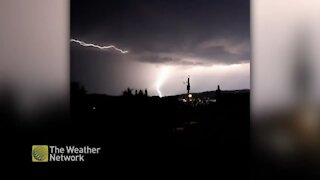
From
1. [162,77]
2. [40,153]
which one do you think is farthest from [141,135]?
[40,153]

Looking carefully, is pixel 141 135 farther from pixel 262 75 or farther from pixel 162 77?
pixel 262 75

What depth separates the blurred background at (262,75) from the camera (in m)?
1.68

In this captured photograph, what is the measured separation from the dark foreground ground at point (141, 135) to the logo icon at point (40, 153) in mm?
23

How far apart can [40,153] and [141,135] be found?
21.1 inches

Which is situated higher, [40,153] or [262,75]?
[262,75]

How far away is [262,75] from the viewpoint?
1.72m

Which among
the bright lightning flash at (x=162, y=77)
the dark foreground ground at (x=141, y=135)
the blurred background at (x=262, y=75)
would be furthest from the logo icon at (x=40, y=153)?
the bright lightning flash at (x=162, y=77)

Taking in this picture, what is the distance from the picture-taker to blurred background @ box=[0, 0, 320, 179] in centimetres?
168

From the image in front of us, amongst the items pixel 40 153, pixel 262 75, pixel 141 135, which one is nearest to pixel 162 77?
pixel 141 135

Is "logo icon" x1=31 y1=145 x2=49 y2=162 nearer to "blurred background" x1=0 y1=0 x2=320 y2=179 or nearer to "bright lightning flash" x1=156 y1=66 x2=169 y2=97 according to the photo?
"blurred background" x1=0 y1=0 x2=320 y2=179

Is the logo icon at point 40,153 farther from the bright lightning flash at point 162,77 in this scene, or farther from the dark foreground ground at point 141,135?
the bright lightning flash at point 162,77

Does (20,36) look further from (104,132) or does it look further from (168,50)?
(168,50)

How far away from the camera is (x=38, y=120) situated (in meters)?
1.76

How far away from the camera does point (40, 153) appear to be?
5.77ft
